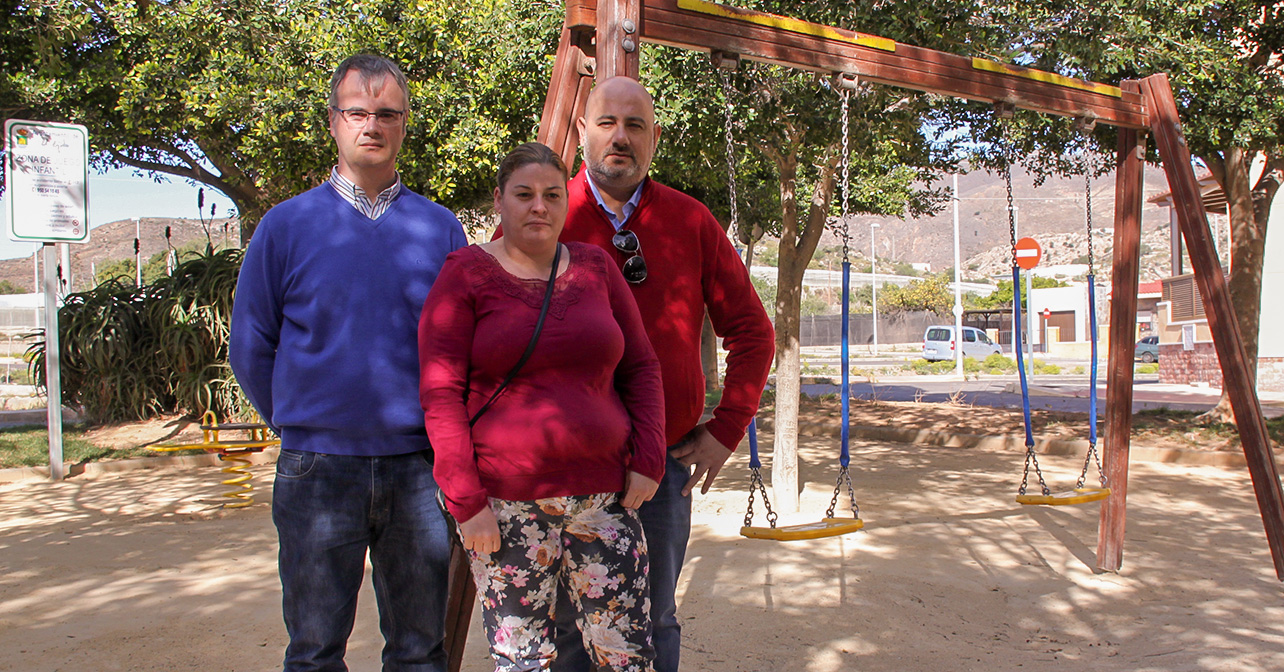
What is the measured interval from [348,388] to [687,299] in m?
0.86

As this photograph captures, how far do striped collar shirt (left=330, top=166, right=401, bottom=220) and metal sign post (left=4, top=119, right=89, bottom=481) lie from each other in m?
7.45

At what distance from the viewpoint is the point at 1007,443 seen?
34.2 ft

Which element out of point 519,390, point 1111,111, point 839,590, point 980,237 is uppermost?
point 980,237

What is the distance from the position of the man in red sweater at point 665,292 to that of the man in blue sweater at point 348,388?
0.43 metres

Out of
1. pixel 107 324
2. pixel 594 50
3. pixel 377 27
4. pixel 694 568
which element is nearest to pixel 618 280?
pixel 594 50

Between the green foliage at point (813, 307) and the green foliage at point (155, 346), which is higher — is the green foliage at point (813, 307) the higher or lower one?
the higher one

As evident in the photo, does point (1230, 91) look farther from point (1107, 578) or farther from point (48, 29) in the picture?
point (48, 29)

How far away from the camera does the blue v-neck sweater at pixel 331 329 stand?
2049 millimetres

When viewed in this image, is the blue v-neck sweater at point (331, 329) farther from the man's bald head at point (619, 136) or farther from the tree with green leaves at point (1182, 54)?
the tree with green leaves at point (1182, 54)

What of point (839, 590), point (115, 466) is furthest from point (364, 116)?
point (115, 466)

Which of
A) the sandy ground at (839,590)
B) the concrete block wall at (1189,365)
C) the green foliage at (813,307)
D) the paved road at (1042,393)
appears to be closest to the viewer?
the sandy ground at (839,590)

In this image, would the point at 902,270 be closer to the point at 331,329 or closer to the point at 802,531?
the point at 802,531

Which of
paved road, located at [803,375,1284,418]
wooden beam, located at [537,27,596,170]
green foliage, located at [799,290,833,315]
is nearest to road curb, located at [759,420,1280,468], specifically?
paved road, located at [803,375,1284,418]

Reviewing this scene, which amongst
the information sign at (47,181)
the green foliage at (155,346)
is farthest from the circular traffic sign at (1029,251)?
the information sign at (47,181)
